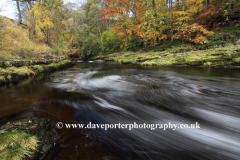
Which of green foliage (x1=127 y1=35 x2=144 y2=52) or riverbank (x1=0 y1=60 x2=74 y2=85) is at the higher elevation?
green foliage (x1=127 y1=35 x2=144 y2=52)

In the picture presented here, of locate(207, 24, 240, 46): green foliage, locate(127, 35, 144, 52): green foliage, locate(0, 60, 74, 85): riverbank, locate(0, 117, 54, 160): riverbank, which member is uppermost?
locate(127, 35, 144, 52): green foliage

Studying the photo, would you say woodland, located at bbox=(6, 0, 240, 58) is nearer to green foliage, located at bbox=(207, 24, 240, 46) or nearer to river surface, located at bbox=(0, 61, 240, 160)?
green foliage, located at bbox=(207, 24, 240, 46)

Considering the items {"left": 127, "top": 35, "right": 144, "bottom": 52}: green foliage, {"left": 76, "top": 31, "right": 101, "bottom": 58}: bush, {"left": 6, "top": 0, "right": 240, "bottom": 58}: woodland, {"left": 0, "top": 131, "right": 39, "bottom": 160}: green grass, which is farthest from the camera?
{"left": 76, "top": 31, "right": 101, "bottom": 58}: bush

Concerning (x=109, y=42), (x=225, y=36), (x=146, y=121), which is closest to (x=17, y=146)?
(x=146, y=121)

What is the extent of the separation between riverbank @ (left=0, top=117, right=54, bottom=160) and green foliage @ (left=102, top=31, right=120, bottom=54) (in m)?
27.0

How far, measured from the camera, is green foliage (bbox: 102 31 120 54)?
27.4 meters

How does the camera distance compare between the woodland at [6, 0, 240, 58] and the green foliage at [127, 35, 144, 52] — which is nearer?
the woodland at [6, 0, 240, 58]

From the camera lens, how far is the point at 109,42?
93.2 ft

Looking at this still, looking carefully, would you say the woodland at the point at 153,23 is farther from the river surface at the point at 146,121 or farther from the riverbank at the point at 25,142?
the riverbank at the point at 25,142

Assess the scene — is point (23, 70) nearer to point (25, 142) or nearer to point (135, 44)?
point (25, 142)

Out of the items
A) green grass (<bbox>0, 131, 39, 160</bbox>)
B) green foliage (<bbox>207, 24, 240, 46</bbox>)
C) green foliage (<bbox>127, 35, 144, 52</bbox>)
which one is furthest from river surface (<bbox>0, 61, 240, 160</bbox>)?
green foliage (<bbox>127, 35, 144, 52</bbox>)

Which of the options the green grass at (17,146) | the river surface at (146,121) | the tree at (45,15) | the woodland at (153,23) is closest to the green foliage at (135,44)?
the woodland at (153,23)

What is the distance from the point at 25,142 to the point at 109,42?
28.7 m

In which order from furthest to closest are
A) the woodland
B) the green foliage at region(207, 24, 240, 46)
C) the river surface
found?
the woodland
the green foliage at region(207, 24, 240, 46)
the river surface
